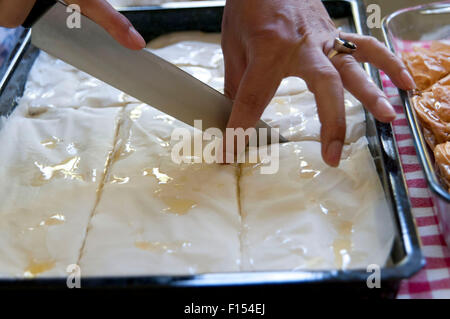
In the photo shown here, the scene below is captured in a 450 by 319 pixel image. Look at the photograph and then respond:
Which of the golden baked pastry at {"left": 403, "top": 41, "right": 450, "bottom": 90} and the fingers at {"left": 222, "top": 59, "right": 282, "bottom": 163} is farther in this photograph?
the golden baked pastry at {"left": 403, "top": 41, "right": 450, "bottom": 90}

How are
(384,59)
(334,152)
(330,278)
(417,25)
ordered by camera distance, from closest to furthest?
(330,278) → (334,152) → (384,59) → (417,25)

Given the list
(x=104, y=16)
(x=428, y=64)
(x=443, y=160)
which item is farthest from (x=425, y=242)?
(x=104, y=16)

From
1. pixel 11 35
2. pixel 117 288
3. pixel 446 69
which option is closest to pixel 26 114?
pixel 11 35

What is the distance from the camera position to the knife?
46.8 inches

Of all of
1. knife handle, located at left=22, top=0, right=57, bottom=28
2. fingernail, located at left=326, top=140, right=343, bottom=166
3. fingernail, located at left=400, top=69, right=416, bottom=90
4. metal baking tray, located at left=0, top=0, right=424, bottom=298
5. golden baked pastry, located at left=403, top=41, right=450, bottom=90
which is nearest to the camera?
metal baking tray, located at left=0, top=0, right=424, bottom=298

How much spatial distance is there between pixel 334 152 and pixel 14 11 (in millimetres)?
874

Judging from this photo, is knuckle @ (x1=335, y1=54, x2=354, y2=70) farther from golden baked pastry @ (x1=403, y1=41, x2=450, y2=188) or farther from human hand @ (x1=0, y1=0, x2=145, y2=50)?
human hand @ (x1=0, y1=0, x2=145, y2=50)

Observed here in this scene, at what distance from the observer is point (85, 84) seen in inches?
65.1

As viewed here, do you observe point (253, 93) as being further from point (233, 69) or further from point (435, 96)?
point (435, 96)

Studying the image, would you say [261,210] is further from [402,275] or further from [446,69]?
[446,69]

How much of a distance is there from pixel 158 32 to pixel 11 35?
55cm

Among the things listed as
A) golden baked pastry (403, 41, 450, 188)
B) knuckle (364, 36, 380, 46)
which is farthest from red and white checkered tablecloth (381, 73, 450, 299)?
knuckle (364, 36, 380, 46)

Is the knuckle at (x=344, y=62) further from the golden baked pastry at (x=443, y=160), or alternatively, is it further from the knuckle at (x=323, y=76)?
the golden baked pastry at (x=443, y=160)

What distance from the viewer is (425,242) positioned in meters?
1.16
